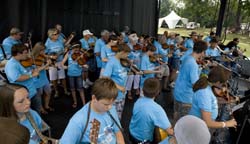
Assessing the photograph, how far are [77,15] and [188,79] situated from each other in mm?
6393

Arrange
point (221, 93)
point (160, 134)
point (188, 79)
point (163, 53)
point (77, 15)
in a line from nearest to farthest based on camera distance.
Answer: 1. point (160, 134)
2. point (221, 93)
3. point (188, 79)
4. point (163, 53)
5. point (77, 15)

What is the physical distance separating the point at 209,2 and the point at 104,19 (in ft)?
28.2

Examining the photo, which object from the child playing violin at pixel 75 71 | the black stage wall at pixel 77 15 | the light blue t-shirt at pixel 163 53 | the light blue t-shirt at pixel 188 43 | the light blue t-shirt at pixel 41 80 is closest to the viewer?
the light blue t-shirt at pixel 41 80

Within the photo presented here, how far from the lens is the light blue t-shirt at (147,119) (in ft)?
9.30

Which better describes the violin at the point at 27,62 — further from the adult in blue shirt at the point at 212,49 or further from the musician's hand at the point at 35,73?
the adult in blue shirt at the point at 212,49

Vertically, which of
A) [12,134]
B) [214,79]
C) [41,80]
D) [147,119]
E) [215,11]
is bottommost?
[41,80]

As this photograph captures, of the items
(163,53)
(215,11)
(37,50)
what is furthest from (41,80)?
(215,11)

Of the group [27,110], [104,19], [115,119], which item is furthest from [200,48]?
[104,19]

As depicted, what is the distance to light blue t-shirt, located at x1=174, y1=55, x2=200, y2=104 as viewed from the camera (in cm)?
410

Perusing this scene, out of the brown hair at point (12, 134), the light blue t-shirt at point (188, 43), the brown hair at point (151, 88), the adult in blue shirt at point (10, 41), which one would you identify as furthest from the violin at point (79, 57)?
the brown hair at point (12, 134)

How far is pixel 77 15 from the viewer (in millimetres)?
9648

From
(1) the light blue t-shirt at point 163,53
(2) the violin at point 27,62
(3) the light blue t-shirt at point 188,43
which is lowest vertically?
(1) the light blue t-shirt at point 163,53

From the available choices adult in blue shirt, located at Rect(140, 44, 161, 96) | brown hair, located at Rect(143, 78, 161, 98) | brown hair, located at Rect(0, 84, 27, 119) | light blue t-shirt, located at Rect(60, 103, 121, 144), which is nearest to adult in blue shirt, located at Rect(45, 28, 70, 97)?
adult in blue shirt, located at Rect(140, 44, 161, 96)

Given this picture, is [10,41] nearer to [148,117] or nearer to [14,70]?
[14,70]
